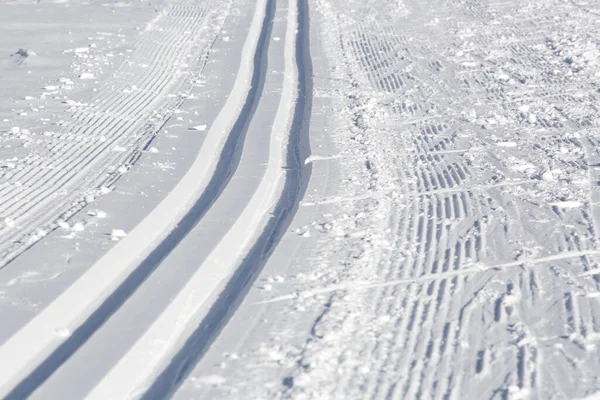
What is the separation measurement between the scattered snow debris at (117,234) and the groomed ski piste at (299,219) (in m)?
0.01

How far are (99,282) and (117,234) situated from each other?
2.16 feet

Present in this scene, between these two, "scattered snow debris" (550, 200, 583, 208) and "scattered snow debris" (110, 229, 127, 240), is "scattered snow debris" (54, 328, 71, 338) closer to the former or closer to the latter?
"scattered snow debris" (110, 229, 127, 240)

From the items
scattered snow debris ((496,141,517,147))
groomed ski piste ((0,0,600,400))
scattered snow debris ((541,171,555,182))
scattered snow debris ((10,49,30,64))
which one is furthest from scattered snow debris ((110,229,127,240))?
scattered snow debris ((10,49,30,64))

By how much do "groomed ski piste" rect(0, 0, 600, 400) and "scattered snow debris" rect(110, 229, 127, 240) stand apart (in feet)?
0.03

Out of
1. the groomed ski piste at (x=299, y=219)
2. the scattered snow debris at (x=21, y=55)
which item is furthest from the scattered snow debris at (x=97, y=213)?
the scattered snow debris at (x=21, y=55)

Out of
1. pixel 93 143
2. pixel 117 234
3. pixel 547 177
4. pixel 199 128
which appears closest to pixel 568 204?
pixel 547 177

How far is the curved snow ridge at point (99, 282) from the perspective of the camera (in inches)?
176

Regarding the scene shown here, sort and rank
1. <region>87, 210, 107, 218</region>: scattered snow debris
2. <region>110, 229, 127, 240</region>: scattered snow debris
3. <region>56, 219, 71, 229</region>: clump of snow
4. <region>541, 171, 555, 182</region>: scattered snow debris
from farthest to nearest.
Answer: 1. <region>541, 171, 555, 182</region>: scattered snow debris
2. <region>87, 210, 107, 218</region>: scattered snow debris
3. <region>56, 219, 71, 229</region>: clump of snow
4. <region>110, 229, 127, 240</region>: scattered snow debris

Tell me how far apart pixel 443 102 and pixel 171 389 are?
5976 millimetres

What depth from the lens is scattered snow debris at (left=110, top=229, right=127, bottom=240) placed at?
229 inches

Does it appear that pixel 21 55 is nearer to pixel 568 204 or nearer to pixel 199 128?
pixel 199 128

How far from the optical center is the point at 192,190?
266 inches

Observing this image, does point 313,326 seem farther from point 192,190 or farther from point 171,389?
point 192,190

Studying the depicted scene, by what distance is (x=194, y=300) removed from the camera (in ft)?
16.4
